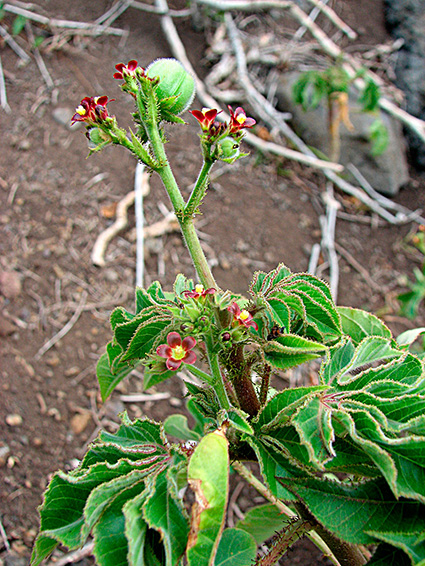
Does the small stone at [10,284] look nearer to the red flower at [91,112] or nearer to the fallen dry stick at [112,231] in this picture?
the fallen dry stick at [112,231]

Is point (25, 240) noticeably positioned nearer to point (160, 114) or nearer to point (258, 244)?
point (258, 244)

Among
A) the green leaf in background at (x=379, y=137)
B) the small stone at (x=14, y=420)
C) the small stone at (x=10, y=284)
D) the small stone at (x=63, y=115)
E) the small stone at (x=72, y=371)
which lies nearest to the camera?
the small stone at (x=14, y=420)

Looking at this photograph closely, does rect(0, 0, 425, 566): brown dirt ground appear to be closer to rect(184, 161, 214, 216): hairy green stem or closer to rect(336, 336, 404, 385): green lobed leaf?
rect(336, 336, 404, 385): green lobed leaf

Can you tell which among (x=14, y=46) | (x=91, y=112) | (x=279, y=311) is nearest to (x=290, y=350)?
(x=279, y=311)

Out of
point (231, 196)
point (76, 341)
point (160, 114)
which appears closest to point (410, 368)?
point (160, 114)

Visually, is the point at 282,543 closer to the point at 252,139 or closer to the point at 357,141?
the point at 252,139

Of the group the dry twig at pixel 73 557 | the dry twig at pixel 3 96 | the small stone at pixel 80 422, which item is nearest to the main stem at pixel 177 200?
the dry twig at pixel 73 557
